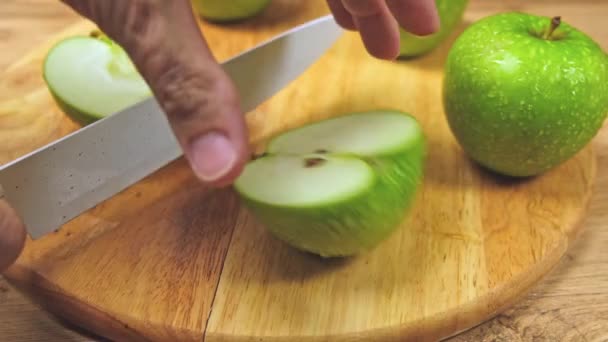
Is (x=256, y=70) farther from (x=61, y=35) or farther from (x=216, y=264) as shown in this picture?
(x=61, y=35)

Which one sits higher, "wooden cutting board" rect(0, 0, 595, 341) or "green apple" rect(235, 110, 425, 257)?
"green apple" rect(235, 110, 425, 257)

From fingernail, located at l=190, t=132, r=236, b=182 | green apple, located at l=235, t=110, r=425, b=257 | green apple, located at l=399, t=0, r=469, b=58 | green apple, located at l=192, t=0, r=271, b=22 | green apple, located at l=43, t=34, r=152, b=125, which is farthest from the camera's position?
green apple, located at l=192, t=0, r=271, b=22

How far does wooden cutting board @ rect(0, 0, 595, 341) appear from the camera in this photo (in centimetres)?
84

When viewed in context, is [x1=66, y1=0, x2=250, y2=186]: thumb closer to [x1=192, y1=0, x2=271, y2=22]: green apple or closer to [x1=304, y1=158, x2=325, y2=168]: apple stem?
[x1=304, y1=158, x2=325, y2=168]: apple stem

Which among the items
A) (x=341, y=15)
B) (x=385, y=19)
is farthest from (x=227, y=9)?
(x=385, y=19)

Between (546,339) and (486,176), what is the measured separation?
0.27 metres

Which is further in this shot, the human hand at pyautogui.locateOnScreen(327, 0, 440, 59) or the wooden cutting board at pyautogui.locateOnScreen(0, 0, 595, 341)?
the human hand at pyautogui.locateOnScreen(327, 0, 440, 59)

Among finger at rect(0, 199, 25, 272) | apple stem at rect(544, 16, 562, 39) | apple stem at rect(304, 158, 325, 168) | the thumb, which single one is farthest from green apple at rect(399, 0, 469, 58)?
finger at rect(0, 199, 25, 272)

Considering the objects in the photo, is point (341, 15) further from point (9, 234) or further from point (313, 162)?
point (9, 234)

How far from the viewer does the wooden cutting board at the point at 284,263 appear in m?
0.84

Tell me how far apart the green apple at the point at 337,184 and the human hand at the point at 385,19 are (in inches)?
5.8

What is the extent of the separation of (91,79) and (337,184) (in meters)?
0.49

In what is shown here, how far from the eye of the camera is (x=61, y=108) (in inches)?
42.9

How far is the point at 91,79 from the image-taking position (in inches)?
42.5
